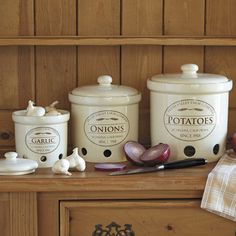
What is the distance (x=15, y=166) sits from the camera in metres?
1.32

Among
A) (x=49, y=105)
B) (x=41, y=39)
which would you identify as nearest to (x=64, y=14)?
(x=41, y=39)

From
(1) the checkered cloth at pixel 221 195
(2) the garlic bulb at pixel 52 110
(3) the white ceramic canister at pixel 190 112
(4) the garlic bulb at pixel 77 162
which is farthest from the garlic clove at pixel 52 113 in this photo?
(1) the checkered cloth at pixel 221 195

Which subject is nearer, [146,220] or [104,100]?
[146,220]

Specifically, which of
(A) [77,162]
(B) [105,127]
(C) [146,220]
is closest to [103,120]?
(B) [105,127]

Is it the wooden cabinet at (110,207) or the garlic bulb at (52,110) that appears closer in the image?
the wooden cabinet at (110,207)

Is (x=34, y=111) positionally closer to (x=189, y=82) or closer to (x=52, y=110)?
(x=52, y=110)

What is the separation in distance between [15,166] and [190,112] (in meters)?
0.37

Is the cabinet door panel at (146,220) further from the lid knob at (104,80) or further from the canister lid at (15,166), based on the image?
the lid knob at (104,80)

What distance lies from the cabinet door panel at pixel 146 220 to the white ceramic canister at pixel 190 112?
154 mm

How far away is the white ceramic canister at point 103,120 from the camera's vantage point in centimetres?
142

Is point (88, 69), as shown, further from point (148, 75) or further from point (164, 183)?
point (164, 183)

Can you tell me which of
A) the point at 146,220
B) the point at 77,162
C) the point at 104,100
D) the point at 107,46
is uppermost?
the point at 107,46

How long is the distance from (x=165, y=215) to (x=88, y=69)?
0.42 metres

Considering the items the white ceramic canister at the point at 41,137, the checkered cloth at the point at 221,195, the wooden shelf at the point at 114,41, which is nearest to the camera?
the checkered cloth at the point at 221,195
